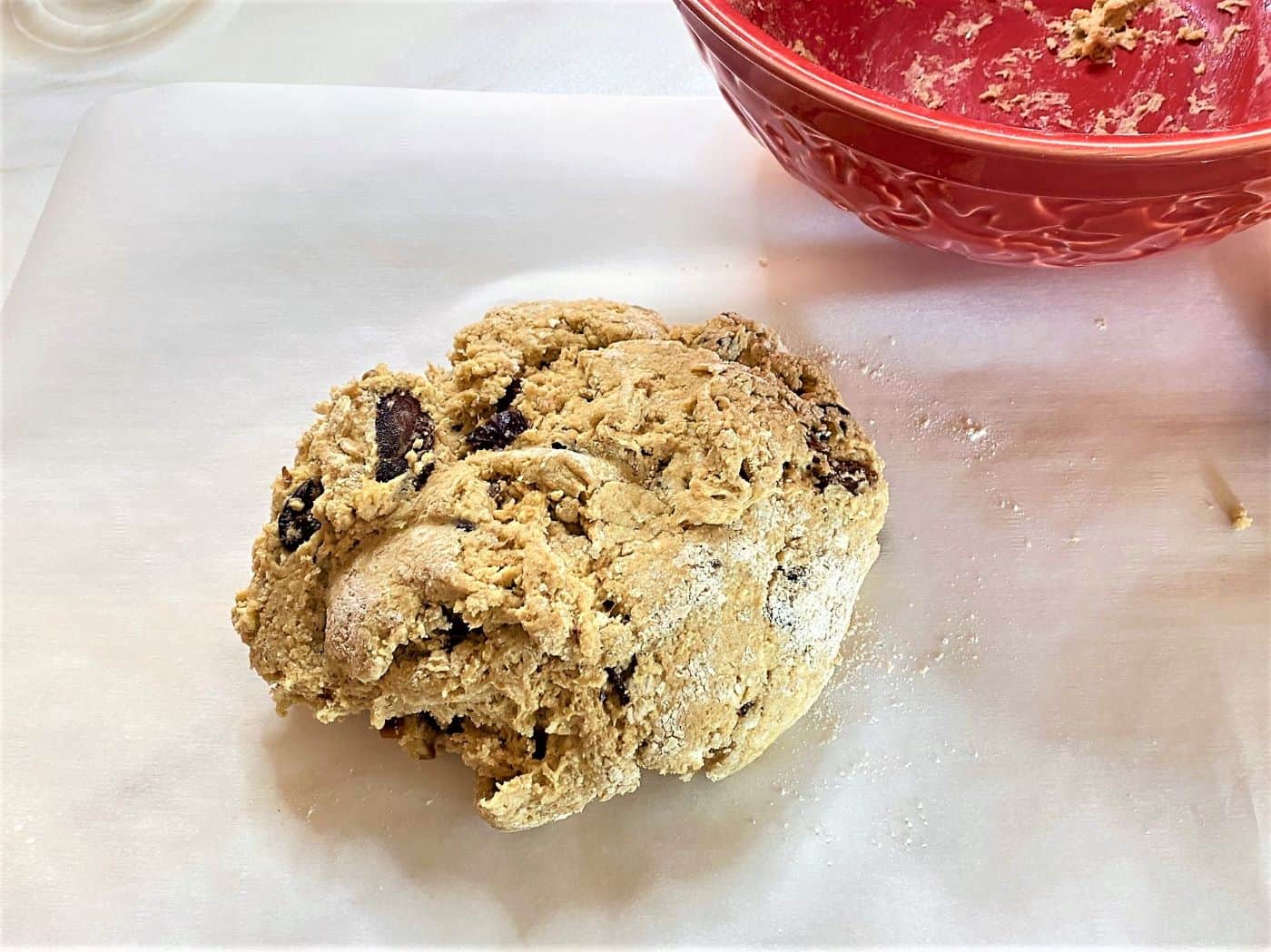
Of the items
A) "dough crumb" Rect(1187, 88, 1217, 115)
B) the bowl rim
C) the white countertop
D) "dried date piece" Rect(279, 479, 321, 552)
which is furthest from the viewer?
the white countertop

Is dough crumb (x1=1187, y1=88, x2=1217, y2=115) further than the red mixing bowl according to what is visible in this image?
Yes

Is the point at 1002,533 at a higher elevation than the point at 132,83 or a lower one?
lower

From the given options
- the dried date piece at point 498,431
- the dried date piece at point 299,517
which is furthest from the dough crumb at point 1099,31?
the dried date piece at point 299,517

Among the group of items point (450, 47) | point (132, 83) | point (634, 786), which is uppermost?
point (132, 83)

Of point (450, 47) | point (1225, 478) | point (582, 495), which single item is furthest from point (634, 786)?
point (450, 47)

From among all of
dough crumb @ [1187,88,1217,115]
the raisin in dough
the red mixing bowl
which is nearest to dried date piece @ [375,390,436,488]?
the raisin in dough

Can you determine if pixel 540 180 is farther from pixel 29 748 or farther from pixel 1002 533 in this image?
pixel 29 748

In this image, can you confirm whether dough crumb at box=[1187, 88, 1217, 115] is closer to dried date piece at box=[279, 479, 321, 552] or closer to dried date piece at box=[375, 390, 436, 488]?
dried date piece at box=[375, 390, 436, 488]
